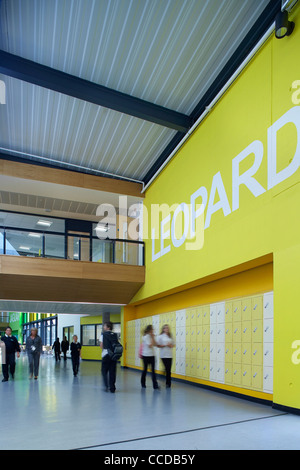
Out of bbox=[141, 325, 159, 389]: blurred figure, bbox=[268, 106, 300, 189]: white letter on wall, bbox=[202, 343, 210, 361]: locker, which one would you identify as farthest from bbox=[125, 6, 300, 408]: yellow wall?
bbox=[141, 325, 159, 389]: blurred figure

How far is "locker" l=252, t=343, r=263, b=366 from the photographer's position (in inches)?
256

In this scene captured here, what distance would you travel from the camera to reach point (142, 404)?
6.31 meters

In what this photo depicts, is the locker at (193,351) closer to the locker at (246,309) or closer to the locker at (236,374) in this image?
the locker at (236,374)

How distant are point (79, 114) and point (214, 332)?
647cm

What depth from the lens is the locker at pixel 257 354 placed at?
6500mm

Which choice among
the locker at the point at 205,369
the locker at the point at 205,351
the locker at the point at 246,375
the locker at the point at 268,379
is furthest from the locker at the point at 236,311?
the locker at the point at 205,369

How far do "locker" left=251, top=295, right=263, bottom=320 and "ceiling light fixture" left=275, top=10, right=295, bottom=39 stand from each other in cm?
444

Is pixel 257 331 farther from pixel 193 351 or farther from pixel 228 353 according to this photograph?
pixel 193 351

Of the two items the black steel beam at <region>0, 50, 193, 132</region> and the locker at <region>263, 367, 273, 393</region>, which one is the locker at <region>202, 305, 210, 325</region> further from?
the black steel beam at <region>0, 50, 193, 132</region>

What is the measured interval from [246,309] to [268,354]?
1.01 m

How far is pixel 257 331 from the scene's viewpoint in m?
6.66

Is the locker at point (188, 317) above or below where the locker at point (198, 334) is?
above

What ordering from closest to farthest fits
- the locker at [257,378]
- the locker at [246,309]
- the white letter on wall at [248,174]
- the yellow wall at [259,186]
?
the yellow wall at [259,186] → the locker at [257,378] → the white letter on wall at [248,174] → the locker at [246,309]

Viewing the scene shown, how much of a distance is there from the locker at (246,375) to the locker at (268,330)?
75 centimetres
